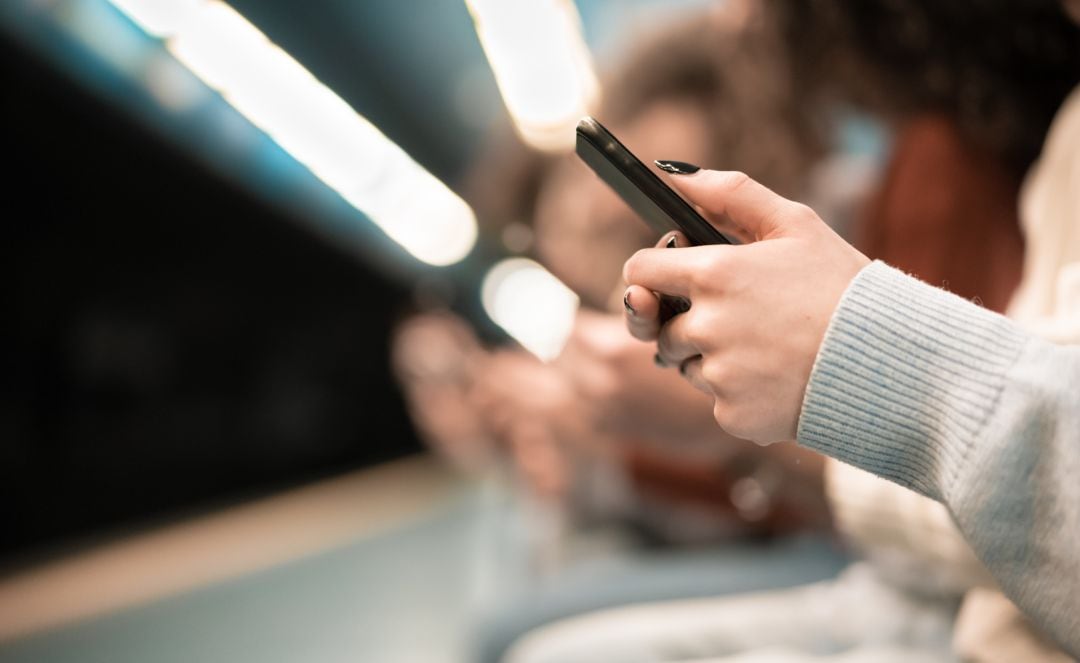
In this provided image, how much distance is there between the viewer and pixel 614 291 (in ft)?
3.02

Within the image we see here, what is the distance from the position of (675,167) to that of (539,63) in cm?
64

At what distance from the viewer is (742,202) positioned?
14.6 inches

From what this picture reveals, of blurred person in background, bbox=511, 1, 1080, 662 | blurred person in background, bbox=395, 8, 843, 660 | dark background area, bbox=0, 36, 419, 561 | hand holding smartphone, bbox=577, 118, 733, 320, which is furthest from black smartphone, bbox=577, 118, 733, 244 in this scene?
dark background area, bbox=0, 36, 419, 561

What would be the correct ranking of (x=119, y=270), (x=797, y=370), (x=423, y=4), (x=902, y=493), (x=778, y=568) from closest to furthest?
(x=797, y=370) → (x=902, y=493) → (x=778, y=568) → (x=423, y=4) → (x=119, y=270)

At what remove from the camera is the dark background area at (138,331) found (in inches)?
81.2

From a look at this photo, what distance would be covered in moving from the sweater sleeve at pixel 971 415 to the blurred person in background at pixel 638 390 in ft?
0.61

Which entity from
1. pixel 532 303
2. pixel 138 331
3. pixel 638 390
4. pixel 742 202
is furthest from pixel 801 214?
pixel 138 331

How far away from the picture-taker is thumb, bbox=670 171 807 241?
1.18ft

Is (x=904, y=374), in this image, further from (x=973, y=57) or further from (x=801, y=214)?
(x=973, y=57)

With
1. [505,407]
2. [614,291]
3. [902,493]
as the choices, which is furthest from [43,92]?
[902,493]

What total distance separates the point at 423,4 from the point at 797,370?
1836mm

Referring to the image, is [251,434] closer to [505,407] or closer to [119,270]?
[119,270]

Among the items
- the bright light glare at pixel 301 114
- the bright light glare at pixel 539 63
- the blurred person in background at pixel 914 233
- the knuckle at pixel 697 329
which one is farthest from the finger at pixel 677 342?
the bright light glare at pixel 539 63

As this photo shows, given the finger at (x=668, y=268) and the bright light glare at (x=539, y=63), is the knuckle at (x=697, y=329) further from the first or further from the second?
the bright light glare at (x=539, y=63)
